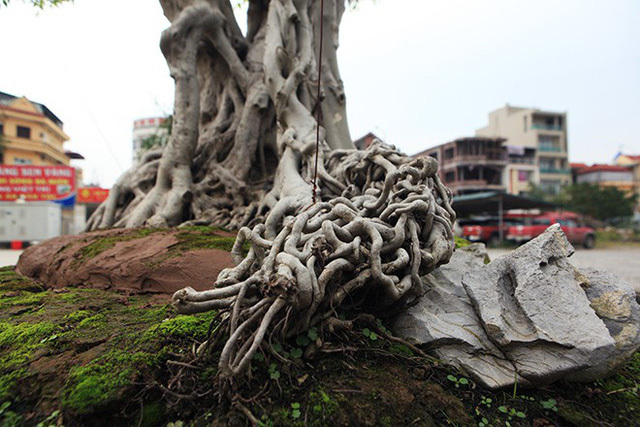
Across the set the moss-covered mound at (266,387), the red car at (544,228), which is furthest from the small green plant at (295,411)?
the red car at (544,228)

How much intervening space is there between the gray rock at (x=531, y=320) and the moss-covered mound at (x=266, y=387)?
0.39 ft

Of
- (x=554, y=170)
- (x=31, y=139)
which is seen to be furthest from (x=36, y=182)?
(x=554, y=170)

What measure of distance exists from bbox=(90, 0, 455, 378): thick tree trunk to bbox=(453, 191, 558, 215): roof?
7.81 meters

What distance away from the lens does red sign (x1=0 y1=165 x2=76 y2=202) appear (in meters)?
16.0

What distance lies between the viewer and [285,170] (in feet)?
14.1

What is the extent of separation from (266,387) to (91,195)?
2070 centimetres

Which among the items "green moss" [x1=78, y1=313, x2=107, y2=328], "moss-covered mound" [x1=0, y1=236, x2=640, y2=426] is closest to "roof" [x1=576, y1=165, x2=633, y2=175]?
"moss-covered mound" [x1=0, y1=236, x2=640, y2=426]

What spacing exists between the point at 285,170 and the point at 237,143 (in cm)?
163

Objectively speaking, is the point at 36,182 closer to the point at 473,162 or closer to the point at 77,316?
the point at 77,316

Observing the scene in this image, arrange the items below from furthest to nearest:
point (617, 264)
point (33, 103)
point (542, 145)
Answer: point (542, 145) → point (33, 103) → point (617, 264)

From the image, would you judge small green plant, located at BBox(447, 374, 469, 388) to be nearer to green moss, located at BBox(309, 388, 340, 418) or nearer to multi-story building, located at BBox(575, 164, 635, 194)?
green moss, located at BBox(309, 388, 340, 418)

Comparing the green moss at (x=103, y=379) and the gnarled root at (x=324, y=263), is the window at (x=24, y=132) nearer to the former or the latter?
the gnarled root at (x=324, y=263)

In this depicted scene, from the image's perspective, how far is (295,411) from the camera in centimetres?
139

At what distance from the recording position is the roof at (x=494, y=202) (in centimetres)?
1262
